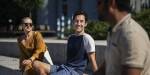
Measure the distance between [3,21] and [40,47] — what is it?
82.0ft

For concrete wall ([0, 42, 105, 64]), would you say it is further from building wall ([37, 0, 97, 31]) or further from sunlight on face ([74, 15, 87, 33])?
building wall ([37, 0, 97, 31])

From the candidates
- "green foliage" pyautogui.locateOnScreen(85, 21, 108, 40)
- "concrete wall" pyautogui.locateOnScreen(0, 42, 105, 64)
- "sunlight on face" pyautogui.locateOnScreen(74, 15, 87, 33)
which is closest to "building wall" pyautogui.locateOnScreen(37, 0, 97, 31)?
"green foliage" pyautogui.locateOnScreen(85, 21, 108, 40)

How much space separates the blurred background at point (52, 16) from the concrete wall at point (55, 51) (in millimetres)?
2203

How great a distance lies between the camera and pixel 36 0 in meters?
28.6

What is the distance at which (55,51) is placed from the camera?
12.8 m

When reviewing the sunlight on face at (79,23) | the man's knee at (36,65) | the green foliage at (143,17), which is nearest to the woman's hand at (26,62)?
the man's knee at (36,65)

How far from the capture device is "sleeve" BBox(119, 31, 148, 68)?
3.33m

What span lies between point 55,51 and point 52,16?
86.0 ft

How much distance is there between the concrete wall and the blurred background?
220 cm

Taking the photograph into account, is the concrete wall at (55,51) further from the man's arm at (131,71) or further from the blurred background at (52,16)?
the man's arm at (131,71)

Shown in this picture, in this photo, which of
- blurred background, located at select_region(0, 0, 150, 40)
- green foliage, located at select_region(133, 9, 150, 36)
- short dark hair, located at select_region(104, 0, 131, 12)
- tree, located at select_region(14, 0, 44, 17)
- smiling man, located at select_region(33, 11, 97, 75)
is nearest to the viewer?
short dark hair, located at select_region(104, 0, 131, 12)

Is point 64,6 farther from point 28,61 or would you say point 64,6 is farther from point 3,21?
point 28,61

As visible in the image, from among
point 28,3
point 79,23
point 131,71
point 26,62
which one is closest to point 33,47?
point 26,62

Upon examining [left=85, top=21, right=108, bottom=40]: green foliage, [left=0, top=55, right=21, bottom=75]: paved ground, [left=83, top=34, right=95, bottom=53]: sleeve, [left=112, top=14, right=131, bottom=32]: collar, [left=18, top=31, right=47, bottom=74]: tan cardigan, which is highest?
[left=112, top=14, right=131, bottom=32]: collar
